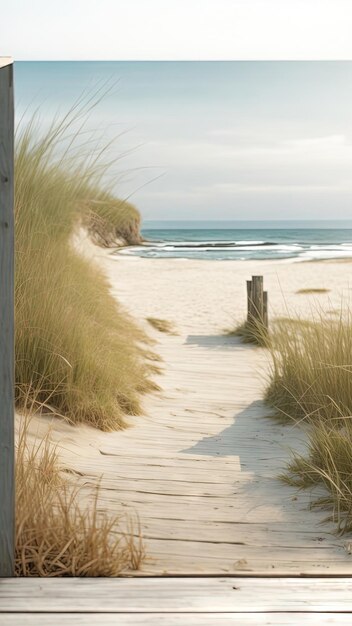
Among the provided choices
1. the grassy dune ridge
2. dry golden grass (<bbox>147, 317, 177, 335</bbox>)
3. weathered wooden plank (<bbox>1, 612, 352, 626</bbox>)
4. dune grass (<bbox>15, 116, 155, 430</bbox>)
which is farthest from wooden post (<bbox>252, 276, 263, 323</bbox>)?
weathered wooden plank (<bbox>1, 612, 352, 626</bbox>)

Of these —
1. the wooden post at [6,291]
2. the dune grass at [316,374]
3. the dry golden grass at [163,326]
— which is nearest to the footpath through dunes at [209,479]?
the dune grass at [316,374]

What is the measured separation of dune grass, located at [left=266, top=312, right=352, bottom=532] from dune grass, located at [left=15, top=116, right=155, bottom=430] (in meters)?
0.69

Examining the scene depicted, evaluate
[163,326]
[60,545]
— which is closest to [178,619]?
[60,545]

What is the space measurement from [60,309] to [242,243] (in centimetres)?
1862

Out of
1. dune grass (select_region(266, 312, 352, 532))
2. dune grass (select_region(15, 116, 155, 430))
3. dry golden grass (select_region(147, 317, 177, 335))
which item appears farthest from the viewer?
dry golden grass (select_region(147, 317, 177, 335))

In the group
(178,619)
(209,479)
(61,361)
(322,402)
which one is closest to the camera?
(178,619)

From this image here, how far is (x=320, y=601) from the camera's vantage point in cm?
145

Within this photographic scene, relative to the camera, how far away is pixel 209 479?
8.18 ft

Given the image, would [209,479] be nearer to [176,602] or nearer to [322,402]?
[322,402]

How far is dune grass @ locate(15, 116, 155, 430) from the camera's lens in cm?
288

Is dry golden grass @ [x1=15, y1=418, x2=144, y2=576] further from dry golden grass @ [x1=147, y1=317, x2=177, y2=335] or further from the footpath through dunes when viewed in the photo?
dry golden grass @ [x1=147, y1=317, x2=177, y2=335]

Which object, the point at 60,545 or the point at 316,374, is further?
the point at 316,374

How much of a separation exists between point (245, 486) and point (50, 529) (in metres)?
0.91

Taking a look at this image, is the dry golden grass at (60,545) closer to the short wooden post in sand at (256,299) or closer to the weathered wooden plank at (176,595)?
the weathered wooden plank at (176,595)
